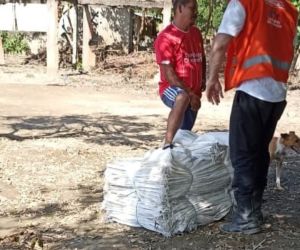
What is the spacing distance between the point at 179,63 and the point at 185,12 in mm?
415

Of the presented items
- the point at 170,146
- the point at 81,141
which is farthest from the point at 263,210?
the point at 81,141

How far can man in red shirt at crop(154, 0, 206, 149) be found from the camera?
4.96m

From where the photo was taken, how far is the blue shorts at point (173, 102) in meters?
5.06

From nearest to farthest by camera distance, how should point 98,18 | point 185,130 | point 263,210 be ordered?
point 263,210 < point 185,130 < point 98,18

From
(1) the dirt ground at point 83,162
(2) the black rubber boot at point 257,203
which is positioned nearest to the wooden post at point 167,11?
(1) the dirt ground at point 83,162

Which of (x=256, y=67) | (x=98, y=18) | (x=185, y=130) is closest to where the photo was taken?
(x=256, y=67)

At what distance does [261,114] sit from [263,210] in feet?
3.49

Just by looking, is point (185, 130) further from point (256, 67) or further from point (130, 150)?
point (130, 150)

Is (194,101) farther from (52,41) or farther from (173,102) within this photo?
(52,41)

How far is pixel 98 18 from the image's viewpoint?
2102cm

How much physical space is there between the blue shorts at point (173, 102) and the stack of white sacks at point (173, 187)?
0.40 metres

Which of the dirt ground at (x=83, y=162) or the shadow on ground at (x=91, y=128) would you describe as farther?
the shadow on ground at (x=91, y=128)

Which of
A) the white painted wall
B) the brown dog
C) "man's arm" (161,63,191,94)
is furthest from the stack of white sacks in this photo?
the white painted wall

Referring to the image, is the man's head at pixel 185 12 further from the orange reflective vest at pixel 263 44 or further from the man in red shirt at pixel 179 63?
the orange reflective vest at pixel 263 44
